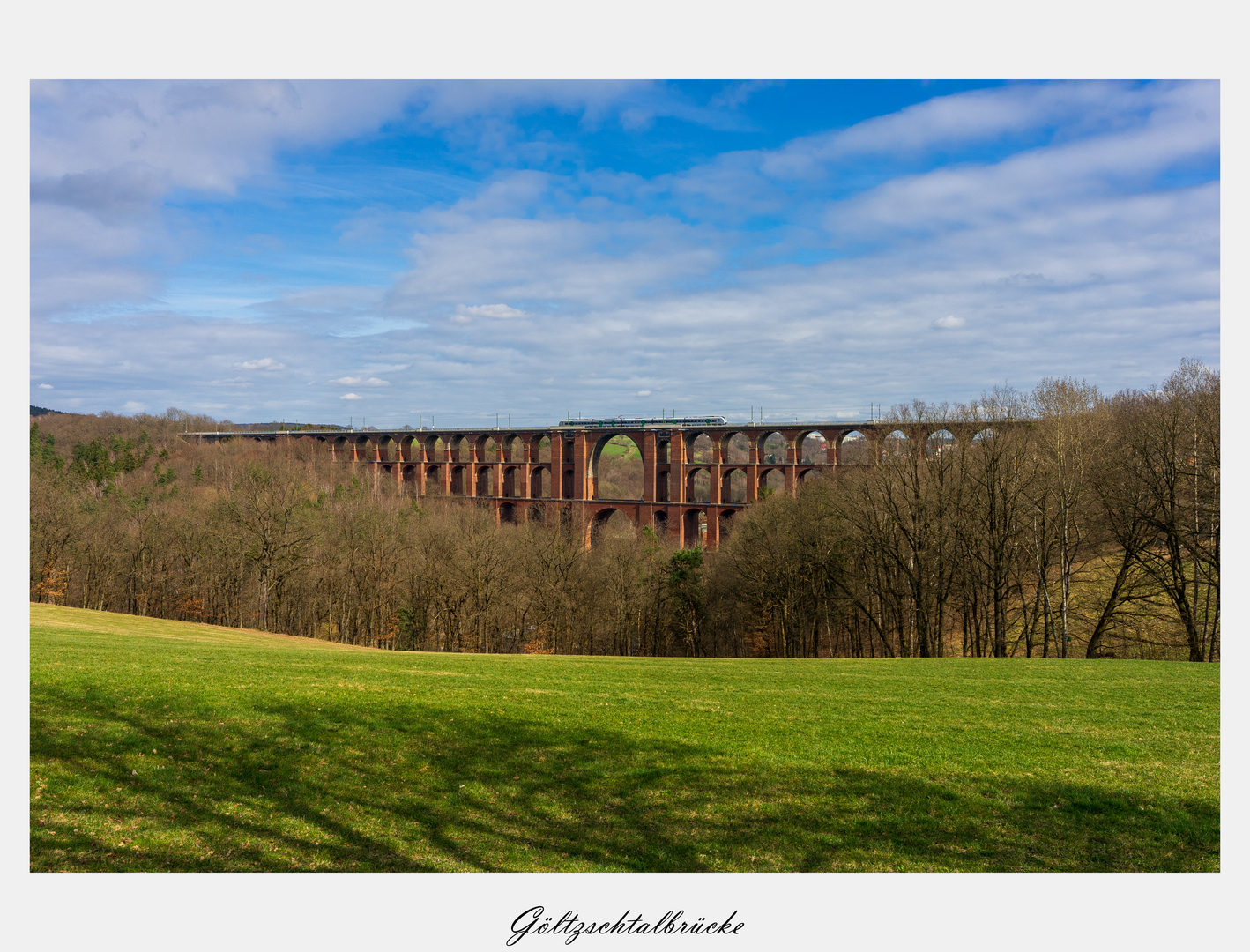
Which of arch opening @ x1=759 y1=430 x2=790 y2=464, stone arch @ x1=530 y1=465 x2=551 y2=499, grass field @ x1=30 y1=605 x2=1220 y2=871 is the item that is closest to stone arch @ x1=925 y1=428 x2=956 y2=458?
grass field @ x1=30 y1=605 x2=1220 y2=871

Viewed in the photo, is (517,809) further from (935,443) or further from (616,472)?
(616,472)

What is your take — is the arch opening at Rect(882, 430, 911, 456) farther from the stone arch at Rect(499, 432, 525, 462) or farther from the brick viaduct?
the stone arch at Rect(499, 432, 525, 462)

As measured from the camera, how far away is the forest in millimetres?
22938

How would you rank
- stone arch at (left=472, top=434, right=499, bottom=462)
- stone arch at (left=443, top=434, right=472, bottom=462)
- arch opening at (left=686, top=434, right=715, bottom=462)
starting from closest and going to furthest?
arch opening at (left=686, top=434, right=715, bottom=462) < stone arch at (left=472, top=434, right=499, bottom=462) < stone arch at (left=443, top=434, right=472, bottom=462)

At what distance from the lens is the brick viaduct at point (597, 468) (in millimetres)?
47219

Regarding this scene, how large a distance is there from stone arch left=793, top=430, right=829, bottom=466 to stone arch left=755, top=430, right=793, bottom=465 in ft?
2.33

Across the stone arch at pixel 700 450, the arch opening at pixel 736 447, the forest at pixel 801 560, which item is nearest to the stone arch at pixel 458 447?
the forest at pixel 801 560

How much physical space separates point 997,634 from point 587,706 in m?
19.5

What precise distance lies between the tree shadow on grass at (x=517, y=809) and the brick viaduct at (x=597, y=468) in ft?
→ 75.2

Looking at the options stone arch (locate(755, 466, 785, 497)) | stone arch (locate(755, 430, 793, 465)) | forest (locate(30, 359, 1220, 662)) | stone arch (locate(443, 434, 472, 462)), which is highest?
stone arch (locate(443, 434, 472, 462))

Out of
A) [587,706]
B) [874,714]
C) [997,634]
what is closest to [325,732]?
[587,706]

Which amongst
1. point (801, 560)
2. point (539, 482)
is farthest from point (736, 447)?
point (801, 560)

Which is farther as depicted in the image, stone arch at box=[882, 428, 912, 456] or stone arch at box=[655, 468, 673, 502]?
stone arch at box=[655, 468, 673, 502]

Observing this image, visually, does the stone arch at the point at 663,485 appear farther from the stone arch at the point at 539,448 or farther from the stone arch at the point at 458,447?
the stone arch at the point at 458,447
